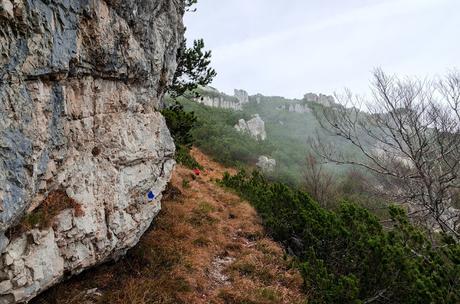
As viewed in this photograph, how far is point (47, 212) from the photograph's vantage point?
3.45m

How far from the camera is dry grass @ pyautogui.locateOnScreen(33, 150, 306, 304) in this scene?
4.71 metres

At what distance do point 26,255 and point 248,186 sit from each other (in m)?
8.35

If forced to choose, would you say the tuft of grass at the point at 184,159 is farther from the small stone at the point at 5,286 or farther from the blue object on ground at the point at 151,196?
the small stone at the point at 5,286

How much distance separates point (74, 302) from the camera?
13.6 feet

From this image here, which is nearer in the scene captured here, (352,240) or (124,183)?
(124,183)

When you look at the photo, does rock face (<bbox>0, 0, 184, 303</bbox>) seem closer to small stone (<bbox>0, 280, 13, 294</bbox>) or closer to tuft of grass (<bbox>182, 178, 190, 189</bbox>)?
small stone (<bbox>0, 280, 13, 294</bbox>)

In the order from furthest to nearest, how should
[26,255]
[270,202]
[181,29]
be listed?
1. [270,202]
2. [181,29]
3. [26,255]

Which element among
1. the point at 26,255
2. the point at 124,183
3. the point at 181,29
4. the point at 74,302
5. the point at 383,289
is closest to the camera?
the point at 26,255

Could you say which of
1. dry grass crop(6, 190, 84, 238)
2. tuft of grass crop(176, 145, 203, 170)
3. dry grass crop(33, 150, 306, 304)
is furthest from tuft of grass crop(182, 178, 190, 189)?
dry grass crop(6, 190, 84, 238)

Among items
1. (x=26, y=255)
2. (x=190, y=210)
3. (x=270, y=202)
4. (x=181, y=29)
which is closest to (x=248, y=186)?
(x=270, y=202)

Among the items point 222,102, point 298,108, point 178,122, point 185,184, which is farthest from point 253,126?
point 185,184

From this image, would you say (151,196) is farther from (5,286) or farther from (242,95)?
(242,95)

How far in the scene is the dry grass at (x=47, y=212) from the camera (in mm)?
3119

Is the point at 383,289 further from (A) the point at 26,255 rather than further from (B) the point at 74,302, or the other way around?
(A) the point at 26,255
